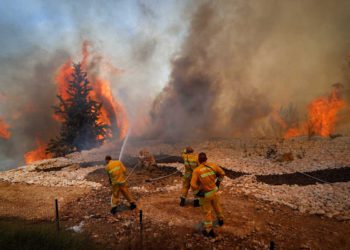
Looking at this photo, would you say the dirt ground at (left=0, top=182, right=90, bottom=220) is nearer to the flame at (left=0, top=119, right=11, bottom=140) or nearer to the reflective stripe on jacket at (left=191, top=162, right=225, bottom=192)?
the reflective stripe on jacket at (left=191, top=162, right=225, bottom=192)

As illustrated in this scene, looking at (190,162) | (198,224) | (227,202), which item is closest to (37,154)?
(190,162)

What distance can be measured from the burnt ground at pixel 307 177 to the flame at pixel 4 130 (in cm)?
4280

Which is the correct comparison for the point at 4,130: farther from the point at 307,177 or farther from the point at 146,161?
the point at 307,177

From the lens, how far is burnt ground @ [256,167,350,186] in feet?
32.0

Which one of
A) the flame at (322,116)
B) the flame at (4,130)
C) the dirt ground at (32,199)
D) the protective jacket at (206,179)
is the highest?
the flame at (4,130)

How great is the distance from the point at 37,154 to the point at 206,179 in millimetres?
39560

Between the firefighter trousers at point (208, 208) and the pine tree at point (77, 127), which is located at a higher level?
the pine tree at point (77, 127)

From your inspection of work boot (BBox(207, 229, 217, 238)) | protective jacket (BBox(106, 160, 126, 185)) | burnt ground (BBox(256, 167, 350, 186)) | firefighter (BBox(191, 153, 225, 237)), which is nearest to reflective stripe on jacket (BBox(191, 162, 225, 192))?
firefighter (BBox(191, 153, 225, 237))

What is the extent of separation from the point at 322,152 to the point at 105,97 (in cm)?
2760

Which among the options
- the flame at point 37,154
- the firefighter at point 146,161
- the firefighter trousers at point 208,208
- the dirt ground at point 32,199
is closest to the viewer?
the firefighter trousers at point 208,208

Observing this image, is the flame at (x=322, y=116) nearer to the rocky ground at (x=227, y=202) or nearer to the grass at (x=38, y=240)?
the rocky ground at (x=227, y=202)

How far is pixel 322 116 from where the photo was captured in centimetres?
2056

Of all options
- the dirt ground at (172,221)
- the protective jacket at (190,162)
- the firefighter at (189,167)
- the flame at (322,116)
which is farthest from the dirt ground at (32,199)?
the flame at (322,116)

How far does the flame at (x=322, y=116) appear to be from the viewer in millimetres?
19922
